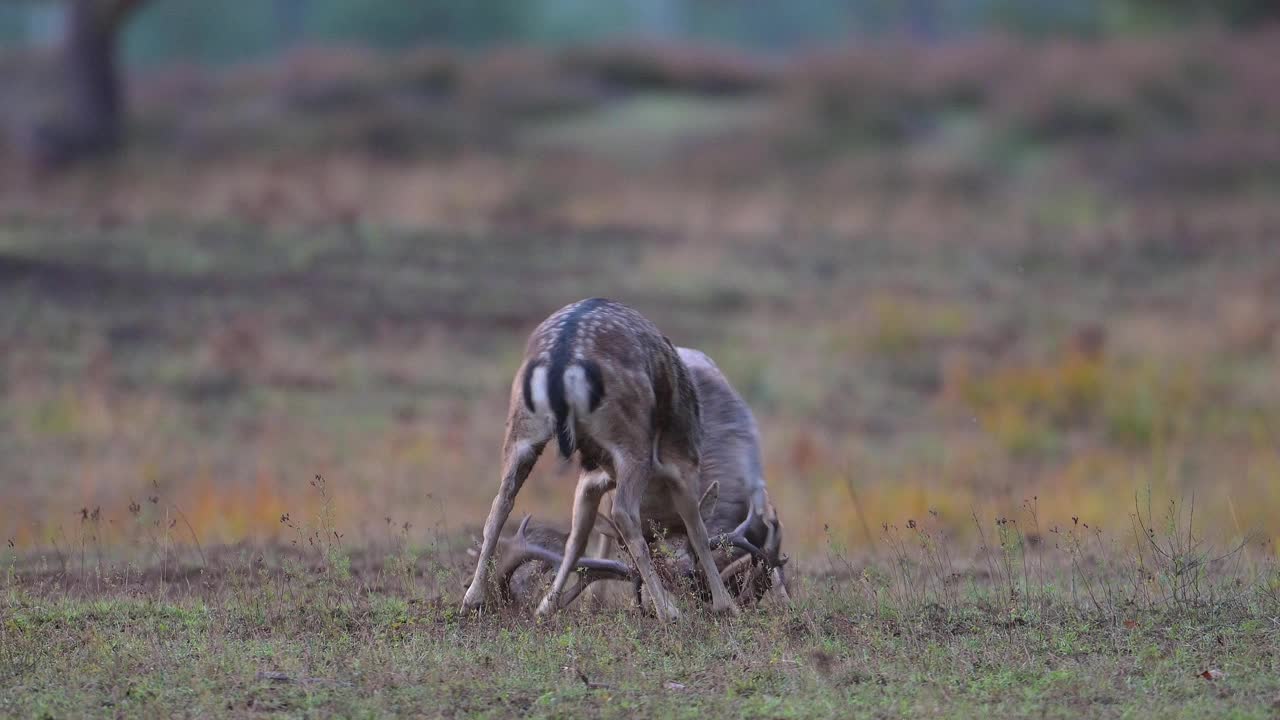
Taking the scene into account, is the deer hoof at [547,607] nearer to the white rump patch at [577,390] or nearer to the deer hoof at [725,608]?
the deer hoof at [725,608]

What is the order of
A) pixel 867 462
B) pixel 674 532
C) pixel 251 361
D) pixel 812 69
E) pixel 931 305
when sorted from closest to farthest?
pixel 674 532 < pixel 867 462 < pixel 251 361 < pixel 931 305 < pixel 812 69

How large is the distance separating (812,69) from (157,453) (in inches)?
1033

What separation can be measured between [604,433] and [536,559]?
819 millimetres

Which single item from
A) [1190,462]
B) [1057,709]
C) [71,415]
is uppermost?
[1057,709]

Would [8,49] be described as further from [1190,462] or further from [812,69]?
[1190,462]

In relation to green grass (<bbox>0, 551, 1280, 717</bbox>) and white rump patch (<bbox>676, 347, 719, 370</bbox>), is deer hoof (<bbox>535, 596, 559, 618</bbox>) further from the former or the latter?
white rump patch (<bbox>676, 347, 719, 370</bbox>)

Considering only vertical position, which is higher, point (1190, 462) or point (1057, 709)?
point (1057, 709)

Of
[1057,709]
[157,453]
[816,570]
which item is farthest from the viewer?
[157,453]

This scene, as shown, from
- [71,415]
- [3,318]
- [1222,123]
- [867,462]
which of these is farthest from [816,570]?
[1222,123]

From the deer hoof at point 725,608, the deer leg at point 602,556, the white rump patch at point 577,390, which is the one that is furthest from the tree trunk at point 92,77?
the deer hoof at point 725,608

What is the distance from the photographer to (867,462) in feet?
53.8

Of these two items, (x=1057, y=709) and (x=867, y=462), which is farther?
(x=867, y=462)

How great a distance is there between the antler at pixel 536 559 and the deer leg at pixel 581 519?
0.06m

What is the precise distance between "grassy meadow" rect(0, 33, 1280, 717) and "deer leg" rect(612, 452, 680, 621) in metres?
0.16
